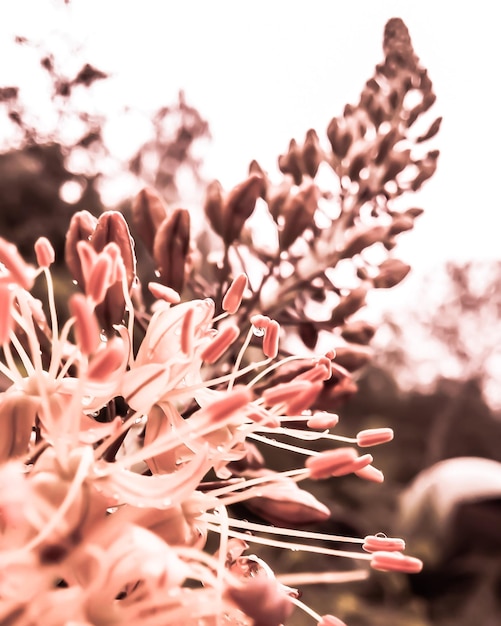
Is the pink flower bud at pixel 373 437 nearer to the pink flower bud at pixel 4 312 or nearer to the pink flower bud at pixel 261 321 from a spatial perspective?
the pink flower bud at pixel 261 321

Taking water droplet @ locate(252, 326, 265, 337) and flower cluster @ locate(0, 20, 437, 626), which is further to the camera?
water droplet @ locate(252, 326, 265, 337)

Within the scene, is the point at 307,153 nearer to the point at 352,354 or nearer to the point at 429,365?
the point at 352,354

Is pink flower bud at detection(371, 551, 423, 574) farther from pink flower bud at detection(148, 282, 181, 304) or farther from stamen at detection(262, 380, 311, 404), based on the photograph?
pink flower bud at detection(148, 282, 181, 304)

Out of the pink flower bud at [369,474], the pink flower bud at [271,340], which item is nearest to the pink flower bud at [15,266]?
the pink flower bud at [271,340]

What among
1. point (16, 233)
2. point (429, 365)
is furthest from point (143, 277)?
point (429, 365)

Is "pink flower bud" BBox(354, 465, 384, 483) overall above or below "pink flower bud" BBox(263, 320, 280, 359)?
below

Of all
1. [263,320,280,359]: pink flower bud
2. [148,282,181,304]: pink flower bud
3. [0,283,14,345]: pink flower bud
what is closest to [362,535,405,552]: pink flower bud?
[263,320,280,359]: pink flower bud

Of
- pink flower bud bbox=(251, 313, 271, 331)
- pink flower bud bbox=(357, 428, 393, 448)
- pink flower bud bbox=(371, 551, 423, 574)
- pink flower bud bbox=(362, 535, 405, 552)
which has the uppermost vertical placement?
pink flower bud bbox=(251, 313, 271, 331)

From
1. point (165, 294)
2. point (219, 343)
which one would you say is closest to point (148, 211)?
point (165, 294)
